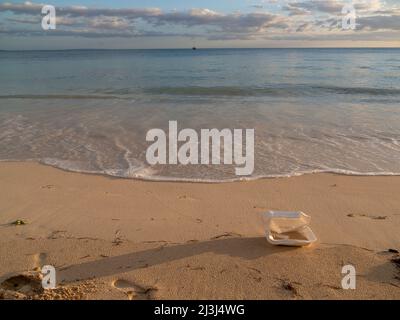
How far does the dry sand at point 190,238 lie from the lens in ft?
11.5

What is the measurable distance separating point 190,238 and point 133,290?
1.19 metres

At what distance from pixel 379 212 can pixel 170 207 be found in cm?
290

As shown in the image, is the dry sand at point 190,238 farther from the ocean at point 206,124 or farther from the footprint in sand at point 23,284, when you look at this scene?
the ocean at point 206,124

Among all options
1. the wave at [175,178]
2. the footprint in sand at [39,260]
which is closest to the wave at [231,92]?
the wave at [175,178]

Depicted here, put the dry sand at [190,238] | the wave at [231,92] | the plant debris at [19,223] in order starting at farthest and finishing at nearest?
the wave at [231,92] → the plant debris at [19,223] → the dry sand at [190,238]

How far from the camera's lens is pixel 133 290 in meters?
3.47

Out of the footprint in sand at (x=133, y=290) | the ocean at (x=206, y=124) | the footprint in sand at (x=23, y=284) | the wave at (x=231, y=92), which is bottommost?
the footprint in sand at (x=133, y=290)

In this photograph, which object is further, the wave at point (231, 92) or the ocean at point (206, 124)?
the wave at point (231, 92)

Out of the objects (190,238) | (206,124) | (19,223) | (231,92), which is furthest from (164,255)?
(231,92)

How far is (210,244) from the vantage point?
4336 mm

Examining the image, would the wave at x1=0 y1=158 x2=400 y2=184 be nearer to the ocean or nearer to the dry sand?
the ocean

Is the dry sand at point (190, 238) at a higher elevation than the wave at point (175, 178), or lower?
lower
